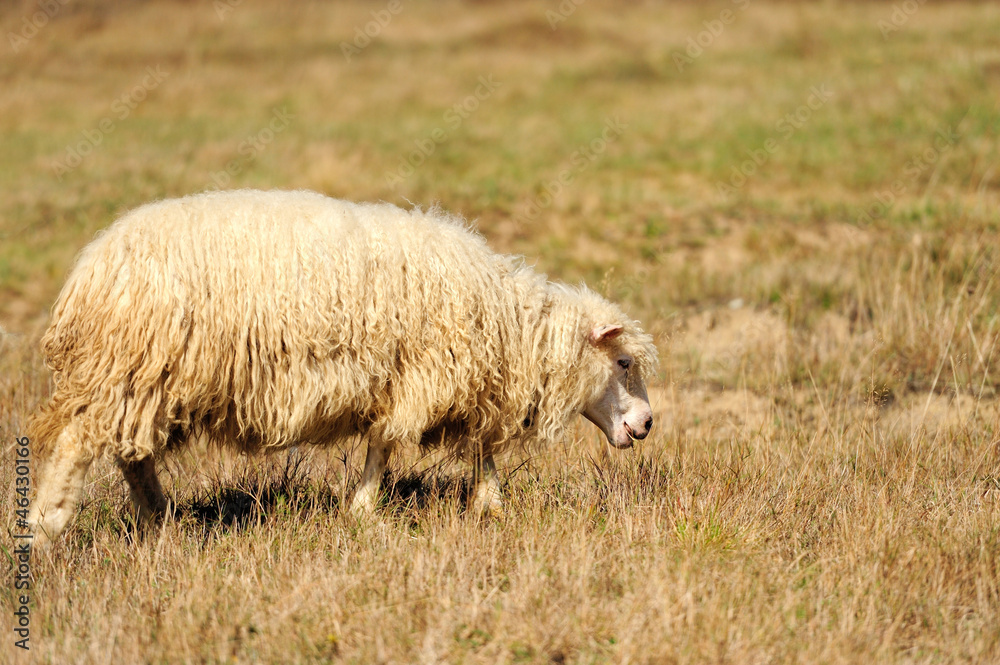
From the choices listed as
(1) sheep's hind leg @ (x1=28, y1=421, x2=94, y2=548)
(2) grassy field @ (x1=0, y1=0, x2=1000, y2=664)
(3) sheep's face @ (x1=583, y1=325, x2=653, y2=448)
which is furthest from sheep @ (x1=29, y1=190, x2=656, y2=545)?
(2) grassy field @ (x1=0, y1=0, x2=1000, y2=664)

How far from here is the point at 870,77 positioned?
16.8 meters

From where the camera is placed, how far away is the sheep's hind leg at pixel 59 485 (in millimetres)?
3945

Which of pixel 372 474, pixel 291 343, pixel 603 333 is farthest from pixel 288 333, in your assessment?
pixel 603 333

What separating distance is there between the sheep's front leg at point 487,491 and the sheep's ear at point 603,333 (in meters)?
0.85

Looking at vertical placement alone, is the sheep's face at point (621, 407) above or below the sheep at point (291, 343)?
below

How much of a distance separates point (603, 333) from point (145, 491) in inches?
96.1

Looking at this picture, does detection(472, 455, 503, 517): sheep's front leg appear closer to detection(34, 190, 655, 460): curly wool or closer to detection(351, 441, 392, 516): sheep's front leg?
detection(34, 190, 655, 460): curly wool

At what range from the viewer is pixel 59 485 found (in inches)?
156

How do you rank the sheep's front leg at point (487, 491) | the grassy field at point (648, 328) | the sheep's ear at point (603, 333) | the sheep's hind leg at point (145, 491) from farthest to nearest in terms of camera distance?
the sheep's ear at point (603, 333) → the sheep's front leg at point (487, 491) → the sheep's hind leg at point (145, 491) → the grassy field at point (648, 328)

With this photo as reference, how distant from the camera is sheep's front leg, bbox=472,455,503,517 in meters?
4.60

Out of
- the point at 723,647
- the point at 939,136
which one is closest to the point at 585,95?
the point at 939,136

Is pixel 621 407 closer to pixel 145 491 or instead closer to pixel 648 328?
pixel 145 491

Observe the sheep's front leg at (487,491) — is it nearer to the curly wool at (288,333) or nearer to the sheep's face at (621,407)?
the curly wool at (288,333)

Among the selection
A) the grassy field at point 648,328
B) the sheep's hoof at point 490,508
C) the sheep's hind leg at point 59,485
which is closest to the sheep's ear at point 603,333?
the grassy field at point 648,328
